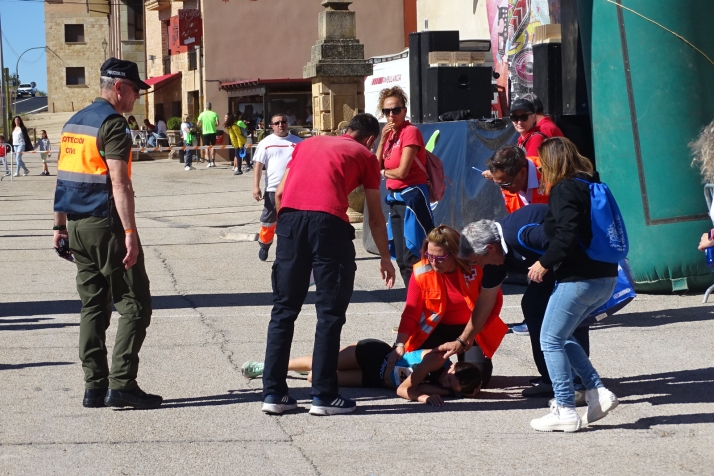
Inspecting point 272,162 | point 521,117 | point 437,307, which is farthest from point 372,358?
point 272,162

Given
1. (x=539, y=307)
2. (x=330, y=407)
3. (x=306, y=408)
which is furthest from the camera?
(x=539, y=307)

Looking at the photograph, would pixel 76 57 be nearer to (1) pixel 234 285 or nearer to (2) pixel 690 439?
→ (1) pixel 234 285

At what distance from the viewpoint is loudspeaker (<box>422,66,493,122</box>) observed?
1301cm

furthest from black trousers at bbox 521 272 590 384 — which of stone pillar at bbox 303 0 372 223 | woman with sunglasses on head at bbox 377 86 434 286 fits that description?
stone pillar at bbox 303 0 372 223

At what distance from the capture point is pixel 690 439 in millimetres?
5293

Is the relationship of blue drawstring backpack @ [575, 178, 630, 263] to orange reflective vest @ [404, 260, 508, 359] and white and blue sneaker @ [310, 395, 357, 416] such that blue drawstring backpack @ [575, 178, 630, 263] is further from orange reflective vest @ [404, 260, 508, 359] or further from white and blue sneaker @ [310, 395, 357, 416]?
white and blue sneaker @ [310, 395, 357, 416]

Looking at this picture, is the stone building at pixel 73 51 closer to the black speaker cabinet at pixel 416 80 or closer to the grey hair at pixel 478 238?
the black speaker cabinet at pixel 416 80

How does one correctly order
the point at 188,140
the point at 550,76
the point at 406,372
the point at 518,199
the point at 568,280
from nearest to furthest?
the point at 568,280, the point at 406,372, the point at 518,199, the point at 550,76, the point at 188,140

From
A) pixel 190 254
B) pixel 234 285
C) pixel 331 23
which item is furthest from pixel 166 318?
pixel 331 23

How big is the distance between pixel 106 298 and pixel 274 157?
18.1 ft

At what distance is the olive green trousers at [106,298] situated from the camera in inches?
228

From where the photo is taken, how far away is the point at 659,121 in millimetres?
9516

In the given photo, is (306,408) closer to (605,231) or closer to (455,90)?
(605,231)

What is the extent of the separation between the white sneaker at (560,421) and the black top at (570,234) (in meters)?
0.70
